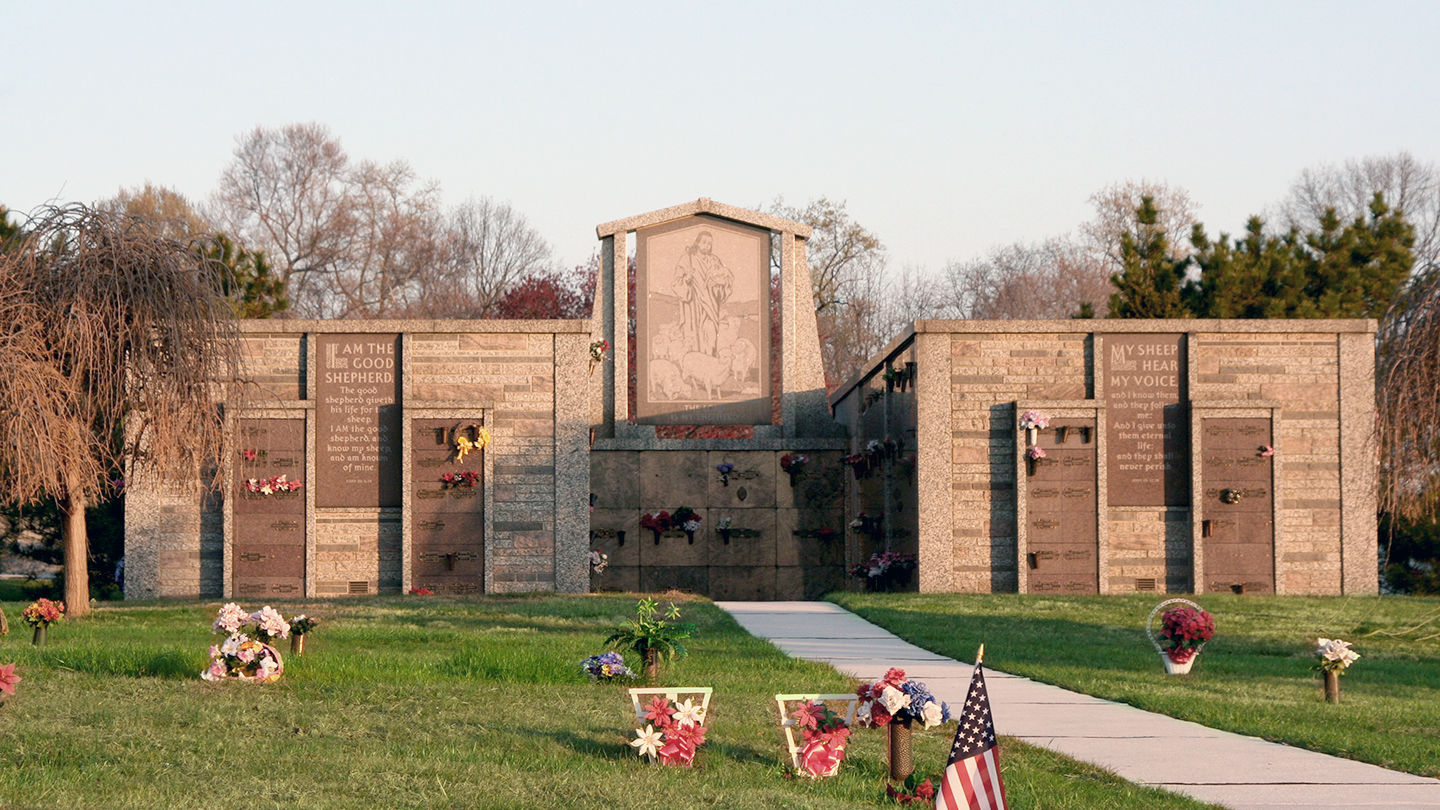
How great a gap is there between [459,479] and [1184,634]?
11.7 metres

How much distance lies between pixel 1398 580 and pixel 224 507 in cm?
1991

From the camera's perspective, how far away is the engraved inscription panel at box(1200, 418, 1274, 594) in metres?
21.2

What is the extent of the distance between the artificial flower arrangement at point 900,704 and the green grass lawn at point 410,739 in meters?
0.38

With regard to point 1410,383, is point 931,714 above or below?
below

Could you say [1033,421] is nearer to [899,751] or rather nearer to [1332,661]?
[1332,661]

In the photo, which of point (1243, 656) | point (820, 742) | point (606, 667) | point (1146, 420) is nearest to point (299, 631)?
point (606, 667)

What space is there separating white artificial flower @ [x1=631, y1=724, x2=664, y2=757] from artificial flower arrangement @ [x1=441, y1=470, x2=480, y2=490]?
538 inches

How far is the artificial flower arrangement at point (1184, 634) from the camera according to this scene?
40.9 feet

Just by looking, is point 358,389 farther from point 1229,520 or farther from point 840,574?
point 1229,520

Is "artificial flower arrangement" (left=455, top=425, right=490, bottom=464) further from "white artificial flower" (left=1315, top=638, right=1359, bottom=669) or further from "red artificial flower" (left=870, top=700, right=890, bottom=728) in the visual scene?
"red artificial flower" (left=870, top=700, right=890, bottom=728)

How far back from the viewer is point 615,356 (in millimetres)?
24656

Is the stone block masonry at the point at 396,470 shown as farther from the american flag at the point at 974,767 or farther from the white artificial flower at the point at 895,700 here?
the american flag at the point at 974,767

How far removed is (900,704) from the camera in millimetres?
7352

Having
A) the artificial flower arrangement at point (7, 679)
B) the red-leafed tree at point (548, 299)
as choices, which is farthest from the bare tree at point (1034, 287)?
the artificial flower arrangement at point (7, 679)
